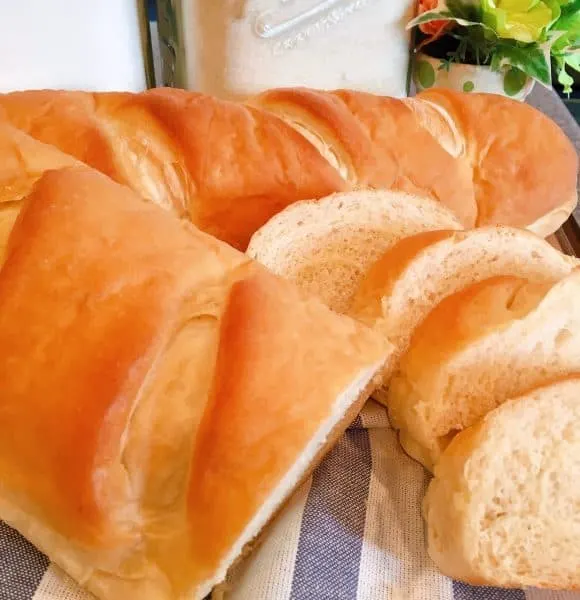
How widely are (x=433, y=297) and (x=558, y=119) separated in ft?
3.78

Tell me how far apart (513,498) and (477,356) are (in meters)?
0.20

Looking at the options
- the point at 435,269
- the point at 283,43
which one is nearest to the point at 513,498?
the point at 435,269

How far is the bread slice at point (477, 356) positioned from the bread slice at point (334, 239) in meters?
0.22

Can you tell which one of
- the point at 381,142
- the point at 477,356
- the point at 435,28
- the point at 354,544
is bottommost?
the point at 354,544

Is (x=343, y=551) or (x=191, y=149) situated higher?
(x=191, y=149)

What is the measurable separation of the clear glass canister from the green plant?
0.09 m

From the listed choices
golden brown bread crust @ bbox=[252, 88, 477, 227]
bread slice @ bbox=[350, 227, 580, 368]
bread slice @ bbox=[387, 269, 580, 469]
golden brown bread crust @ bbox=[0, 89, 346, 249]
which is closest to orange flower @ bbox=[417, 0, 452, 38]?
golden brown bread crust @ bbox=[252, 88, 477, 227]

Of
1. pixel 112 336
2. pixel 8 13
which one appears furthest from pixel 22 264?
pixel 8 13

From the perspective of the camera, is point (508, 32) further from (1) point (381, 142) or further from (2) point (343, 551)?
(2) point (343, 551)

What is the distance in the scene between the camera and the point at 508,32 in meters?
1.52

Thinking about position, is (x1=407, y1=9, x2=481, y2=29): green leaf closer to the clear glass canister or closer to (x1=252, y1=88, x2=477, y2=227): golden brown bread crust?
the clear glass canister

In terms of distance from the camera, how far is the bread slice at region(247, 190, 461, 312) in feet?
3.93

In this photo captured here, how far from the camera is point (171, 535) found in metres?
0.79

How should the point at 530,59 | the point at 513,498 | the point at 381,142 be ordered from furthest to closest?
1. the point at 530,59
2. the point at 381,142
3. the point at 513,498
